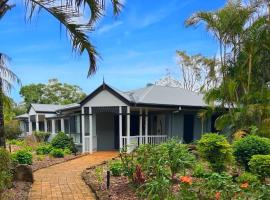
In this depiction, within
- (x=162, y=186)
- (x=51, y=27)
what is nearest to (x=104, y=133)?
(x=51, y=27)

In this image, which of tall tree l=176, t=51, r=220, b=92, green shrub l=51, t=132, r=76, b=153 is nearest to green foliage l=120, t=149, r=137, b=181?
green shrub l=51, t=132, r=76, b=153

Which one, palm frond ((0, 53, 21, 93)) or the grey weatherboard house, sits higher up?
palm frond ((0, 53, 21, 93))

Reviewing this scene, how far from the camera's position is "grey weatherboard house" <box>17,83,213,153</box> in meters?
18.6

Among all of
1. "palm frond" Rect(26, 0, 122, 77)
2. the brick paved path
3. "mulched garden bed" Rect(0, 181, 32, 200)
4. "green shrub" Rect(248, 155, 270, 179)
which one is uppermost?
"palm frond" Rect(26, 0, 122, 77)

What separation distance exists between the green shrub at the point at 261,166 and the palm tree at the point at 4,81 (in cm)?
676

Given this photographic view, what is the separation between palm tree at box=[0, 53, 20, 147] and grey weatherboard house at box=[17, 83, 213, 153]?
802 centimetres

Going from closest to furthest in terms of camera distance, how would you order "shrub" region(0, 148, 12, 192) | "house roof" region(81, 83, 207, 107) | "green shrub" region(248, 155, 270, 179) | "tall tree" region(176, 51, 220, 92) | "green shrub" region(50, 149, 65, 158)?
"shrub" region(0, 148, 12, 192) < "green shrub" region(248, 155, 270, 179) < "green shrub" region(50, 149, 65, 158) < "house roof" region(81, 83, 207, 107) < "tall tree" region(176, 51, 220, 92)

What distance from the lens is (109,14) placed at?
7.86 metres

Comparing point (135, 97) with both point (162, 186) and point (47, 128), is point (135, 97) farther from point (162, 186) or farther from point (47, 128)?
point (47, 128)

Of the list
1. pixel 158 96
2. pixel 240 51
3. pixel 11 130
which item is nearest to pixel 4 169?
pixel 240 51

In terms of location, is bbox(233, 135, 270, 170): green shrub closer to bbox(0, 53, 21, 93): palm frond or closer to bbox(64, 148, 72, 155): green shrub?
bbox(0, 53, 21, 93): palm frond

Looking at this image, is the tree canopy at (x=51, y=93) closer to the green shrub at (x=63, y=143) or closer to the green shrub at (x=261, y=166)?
the green shrub at (x=63, y=143)

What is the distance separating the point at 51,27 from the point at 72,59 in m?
1.16

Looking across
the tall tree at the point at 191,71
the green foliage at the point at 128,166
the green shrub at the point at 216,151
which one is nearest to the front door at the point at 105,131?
the green shrub at the point at 216,151
